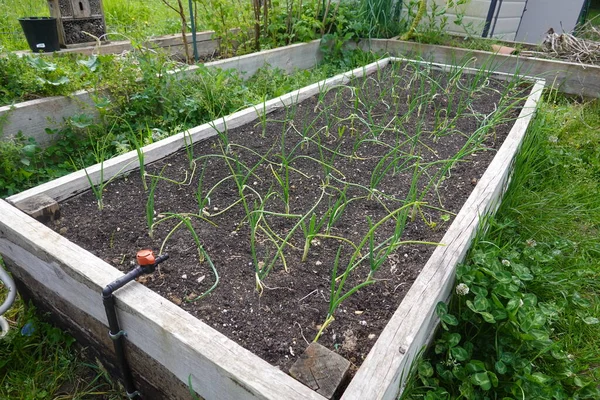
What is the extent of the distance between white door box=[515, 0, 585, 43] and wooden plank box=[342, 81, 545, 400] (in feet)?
19.4

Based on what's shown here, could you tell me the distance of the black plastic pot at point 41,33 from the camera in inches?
114

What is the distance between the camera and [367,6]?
4.87 metres

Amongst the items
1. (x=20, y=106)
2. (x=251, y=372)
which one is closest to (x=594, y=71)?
(x=251, y=372)

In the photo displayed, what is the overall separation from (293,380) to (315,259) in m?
0.55

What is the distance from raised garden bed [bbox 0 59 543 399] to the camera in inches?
39.2

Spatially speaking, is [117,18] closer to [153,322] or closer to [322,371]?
[153,322]

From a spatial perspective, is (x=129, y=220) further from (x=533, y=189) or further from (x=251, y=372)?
(x=533, y=189)

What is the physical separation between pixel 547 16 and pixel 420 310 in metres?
7.14

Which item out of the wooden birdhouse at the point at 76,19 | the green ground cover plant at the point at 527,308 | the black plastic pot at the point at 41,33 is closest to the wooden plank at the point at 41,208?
the green ground cover plant at the point at 527,308

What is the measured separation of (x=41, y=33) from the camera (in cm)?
296

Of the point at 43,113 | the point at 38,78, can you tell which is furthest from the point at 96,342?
the point at 38,78

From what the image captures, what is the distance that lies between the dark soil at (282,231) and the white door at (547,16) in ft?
17.5

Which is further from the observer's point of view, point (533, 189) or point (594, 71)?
point (594, 71)

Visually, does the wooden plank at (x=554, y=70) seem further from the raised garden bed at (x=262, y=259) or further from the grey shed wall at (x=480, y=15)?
the raised garden bed at (x=262, y=259)
